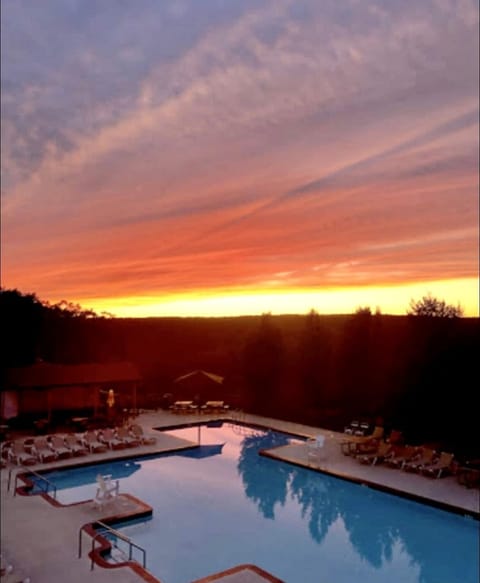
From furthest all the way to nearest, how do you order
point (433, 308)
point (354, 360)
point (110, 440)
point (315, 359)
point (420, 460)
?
1. point (315, 359)
2. point (354, 360)
3. point (433, 308)
4. point (110, 440)
5. point (420, 460)

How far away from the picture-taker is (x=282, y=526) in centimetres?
1052

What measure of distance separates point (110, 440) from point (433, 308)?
36.4 ft

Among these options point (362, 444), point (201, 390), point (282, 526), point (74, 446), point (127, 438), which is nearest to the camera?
point (282, 526)

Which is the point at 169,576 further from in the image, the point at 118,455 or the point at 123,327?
the point at 123,327

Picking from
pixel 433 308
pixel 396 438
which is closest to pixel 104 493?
pixel 396 438

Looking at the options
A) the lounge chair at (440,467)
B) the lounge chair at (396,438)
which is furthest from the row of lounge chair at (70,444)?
the lounge chair at (440,467)

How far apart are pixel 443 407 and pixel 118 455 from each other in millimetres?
9007

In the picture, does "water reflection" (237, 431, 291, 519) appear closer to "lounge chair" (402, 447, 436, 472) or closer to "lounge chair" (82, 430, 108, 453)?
"lounge chair" (402, 447, 436, 472)

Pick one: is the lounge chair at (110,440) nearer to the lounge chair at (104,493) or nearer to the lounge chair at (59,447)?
the lounge chair at (59,447)

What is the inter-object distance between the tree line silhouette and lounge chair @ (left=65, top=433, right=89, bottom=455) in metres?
3.72

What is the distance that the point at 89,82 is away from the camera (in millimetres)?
10062

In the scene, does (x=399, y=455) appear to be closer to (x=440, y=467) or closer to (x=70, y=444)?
(x=440, y=467)

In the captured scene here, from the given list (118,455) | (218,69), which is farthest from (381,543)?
(218,69)

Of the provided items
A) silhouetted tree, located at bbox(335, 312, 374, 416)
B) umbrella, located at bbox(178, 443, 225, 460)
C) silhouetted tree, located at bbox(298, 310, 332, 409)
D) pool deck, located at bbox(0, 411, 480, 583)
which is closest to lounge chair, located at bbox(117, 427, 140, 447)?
pool deck, located at bbox(0, 411, 480, 583)
